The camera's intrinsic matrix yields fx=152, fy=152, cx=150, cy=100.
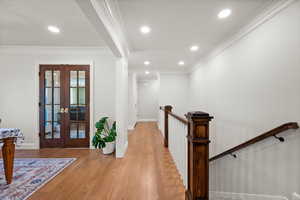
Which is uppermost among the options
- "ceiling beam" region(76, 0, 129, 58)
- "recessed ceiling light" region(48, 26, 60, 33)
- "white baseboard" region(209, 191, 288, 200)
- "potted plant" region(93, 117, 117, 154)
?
"recessed ceiling light" region(48, 26, 60, 33)

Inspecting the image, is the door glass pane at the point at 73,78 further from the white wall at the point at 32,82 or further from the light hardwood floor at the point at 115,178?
the light hardwood floor at the point at 115,178

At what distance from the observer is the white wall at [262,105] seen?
184 centimetres

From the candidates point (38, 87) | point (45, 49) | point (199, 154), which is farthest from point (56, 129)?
point (199, 154)

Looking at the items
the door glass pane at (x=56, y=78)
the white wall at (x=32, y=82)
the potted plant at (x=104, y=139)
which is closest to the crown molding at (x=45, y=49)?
the white wall at (x=32, y=82)

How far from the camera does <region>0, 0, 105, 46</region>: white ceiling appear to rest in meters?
2.20

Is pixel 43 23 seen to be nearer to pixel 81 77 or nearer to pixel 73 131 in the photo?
pixel 81 77

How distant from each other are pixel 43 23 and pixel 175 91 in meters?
5.18

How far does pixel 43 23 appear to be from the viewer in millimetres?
2719

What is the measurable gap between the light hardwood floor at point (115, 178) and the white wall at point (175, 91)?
3355 mm

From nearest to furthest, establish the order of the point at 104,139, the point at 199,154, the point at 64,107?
the point at 199,154, the point at 104,139, the point at 64,107

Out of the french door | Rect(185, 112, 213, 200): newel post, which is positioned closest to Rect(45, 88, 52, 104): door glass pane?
the french door

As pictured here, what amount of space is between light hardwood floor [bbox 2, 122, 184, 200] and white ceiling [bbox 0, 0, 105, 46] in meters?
2.62

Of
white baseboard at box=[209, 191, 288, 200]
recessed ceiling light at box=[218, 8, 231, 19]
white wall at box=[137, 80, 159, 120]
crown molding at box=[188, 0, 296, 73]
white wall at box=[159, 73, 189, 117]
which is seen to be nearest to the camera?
crown molding at box=[188, 0, 296, 73]

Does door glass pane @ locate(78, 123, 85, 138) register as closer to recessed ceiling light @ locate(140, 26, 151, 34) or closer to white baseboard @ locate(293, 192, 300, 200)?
recessed ceiling light @ locate(140, 26, 151, 34)
